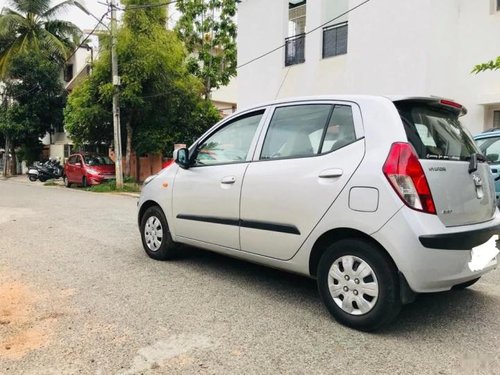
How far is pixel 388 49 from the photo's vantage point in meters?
11.0

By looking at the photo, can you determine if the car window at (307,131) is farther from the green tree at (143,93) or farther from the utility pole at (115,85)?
the green tree at (143,93)

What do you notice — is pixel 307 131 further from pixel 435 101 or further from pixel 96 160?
pixel 96 160

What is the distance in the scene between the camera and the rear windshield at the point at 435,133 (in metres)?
3.18

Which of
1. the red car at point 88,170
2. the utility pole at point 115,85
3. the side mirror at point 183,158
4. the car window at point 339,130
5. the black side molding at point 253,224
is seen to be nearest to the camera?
the car window at point 339,130

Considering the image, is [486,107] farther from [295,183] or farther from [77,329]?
[77,329]

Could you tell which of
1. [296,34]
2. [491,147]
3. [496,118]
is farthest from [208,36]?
[491,147]

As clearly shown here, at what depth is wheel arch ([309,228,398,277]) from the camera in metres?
3.15

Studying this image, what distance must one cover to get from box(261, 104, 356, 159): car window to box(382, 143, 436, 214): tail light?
0.43m

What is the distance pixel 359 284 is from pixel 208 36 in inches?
801

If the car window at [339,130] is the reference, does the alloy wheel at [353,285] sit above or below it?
below

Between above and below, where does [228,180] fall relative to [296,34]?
below

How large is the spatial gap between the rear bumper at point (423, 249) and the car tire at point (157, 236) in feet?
8.87

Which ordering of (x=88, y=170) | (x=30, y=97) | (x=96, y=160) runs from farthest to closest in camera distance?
(x=30, y=97) < (x=96, y=160) < (x=88, y=170)

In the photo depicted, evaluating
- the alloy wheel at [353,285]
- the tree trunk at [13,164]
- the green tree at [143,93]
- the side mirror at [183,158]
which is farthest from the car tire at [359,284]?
the tree trunk at [13,164]
